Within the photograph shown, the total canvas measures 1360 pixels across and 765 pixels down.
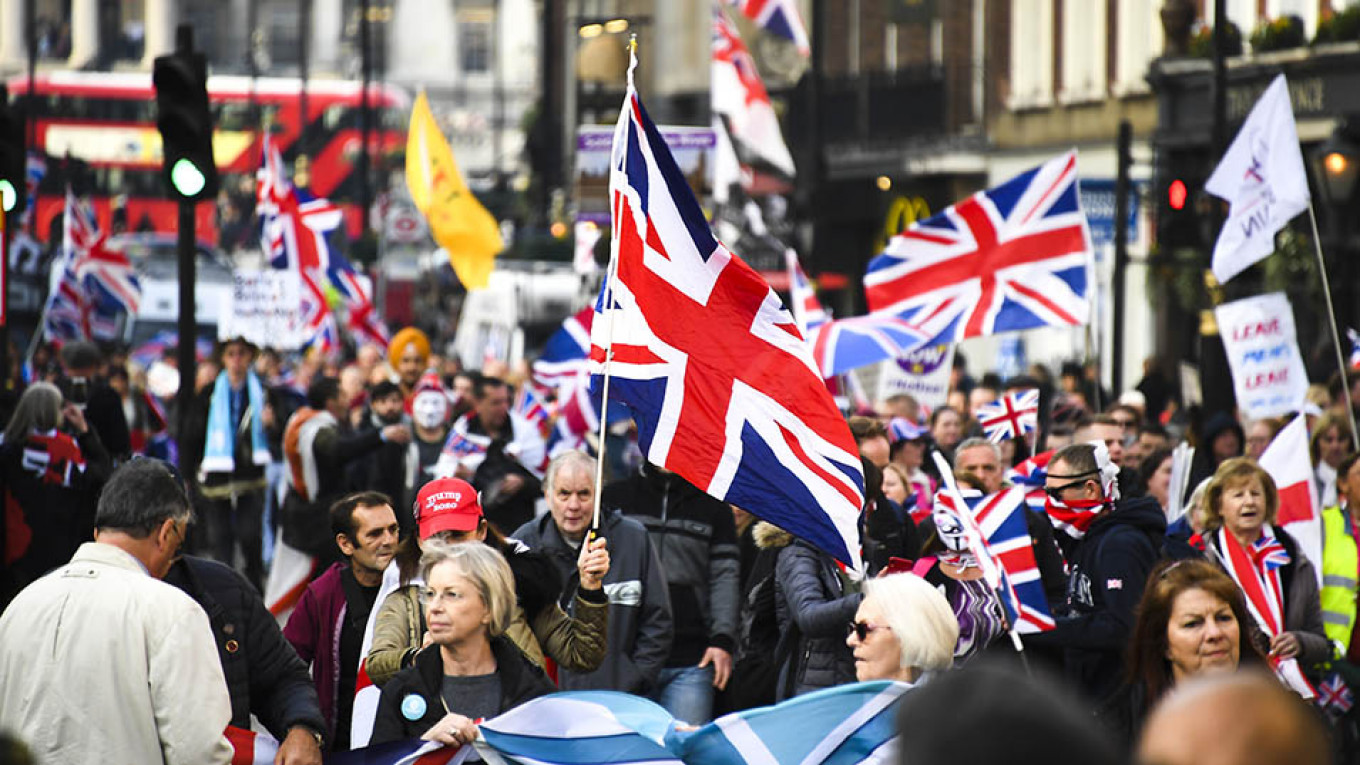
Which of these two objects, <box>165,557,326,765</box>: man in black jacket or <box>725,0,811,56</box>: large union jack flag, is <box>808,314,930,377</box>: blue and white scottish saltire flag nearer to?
<box>165,557,326,765</box>: man in black jacket

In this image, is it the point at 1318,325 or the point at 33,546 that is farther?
the point at 1318,325

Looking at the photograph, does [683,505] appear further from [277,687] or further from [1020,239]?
[1020,239]

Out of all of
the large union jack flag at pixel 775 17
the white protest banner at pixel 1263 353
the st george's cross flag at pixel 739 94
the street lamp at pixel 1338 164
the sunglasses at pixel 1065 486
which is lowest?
the sunglasses at pixel 1065 486

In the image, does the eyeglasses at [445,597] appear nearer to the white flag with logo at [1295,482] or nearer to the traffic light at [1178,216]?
the white flag with logo at [1295,482]

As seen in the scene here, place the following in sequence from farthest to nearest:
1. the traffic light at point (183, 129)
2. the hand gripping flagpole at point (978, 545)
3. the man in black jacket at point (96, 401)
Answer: the man in black jacket at point (96, 401)
the traffic light at point (183, 129)
the hand gripping flagpole at point (978, 545)

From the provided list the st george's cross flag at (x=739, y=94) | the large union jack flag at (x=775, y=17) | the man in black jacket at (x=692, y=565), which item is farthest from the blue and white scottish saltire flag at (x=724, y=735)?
the large union jack flag at (x=775, y=17)

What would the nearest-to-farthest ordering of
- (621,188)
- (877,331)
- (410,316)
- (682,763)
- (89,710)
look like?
(89,710)
(682,763)
(621,188)
(877,331)
(410,316)

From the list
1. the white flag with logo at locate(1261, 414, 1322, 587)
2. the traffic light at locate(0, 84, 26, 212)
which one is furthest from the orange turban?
the white flag with logo at locate(1261, 414, 1322, 587)

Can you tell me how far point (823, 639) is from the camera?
314 inches

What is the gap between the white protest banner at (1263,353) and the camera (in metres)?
13.7

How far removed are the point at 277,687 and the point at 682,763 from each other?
3.51 feet

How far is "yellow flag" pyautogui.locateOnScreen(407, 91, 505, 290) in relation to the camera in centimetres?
2236

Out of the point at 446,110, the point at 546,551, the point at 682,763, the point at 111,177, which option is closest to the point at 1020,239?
the point at 546,551

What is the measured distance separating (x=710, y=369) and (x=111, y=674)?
101 inches
